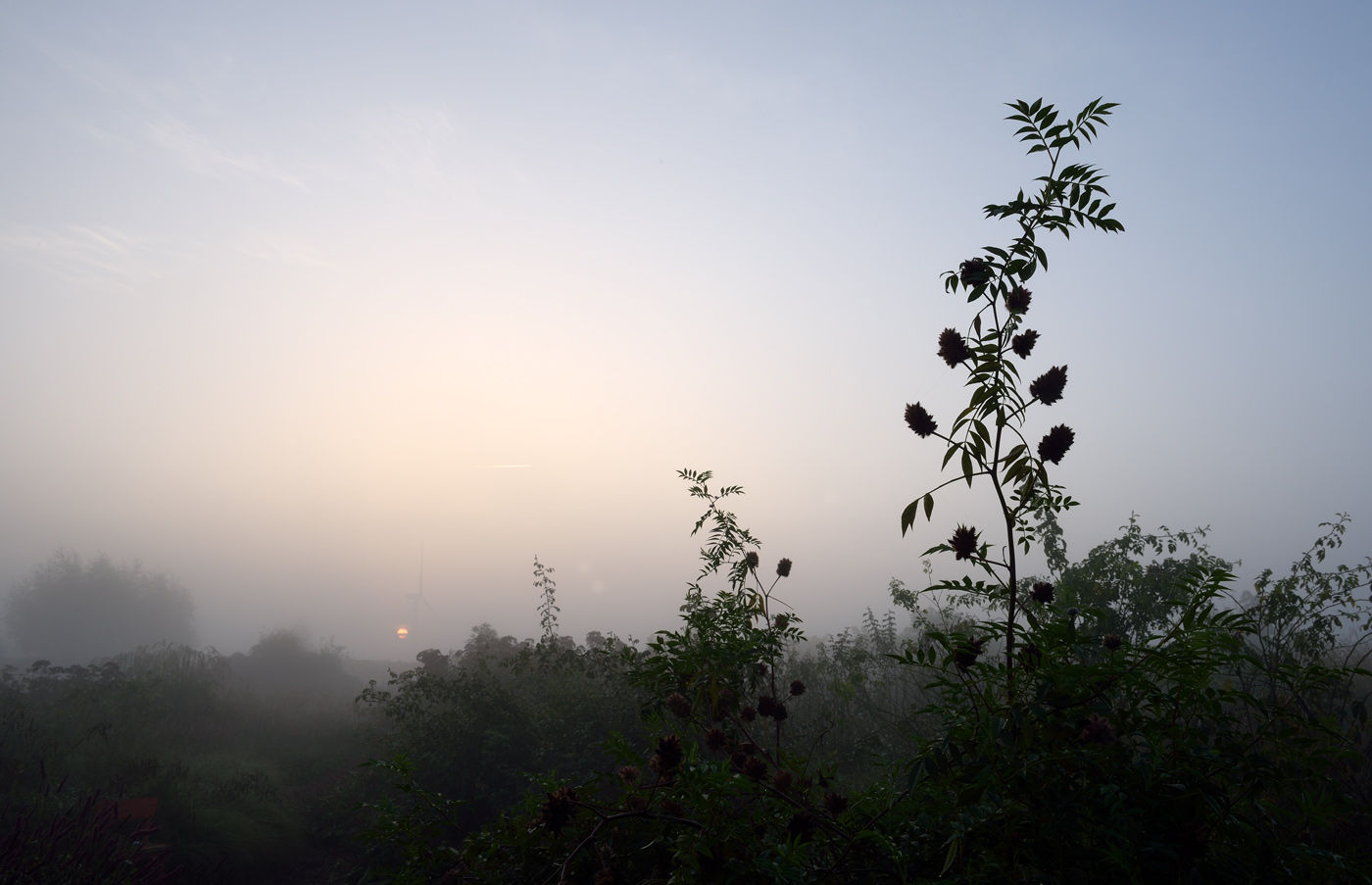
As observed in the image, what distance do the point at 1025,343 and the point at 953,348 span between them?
0.25 meters

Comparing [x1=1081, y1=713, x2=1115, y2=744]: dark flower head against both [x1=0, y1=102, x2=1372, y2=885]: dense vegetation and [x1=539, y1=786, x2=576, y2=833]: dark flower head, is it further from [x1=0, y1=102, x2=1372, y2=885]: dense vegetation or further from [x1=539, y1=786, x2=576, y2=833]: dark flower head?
[x1=539, y1=786, x2=576, y2=833]: dark flower head

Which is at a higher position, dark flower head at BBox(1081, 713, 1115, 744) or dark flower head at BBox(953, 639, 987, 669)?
dark flower head at BBox(953, 639, 987, 669)

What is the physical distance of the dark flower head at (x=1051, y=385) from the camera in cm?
224

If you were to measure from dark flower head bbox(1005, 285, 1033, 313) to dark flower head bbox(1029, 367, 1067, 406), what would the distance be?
24 cm

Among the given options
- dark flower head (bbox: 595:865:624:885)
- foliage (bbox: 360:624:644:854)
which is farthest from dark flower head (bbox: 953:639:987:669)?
foliage (bbox: 360:624:644:854)

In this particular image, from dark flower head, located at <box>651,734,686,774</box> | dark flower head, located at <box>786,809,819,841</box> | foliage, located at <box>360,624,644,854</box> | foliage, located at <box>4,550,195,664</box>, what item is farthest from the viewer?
foliage, located at <box>4,550,195,664</box>

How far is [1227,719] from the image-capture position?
1.72 metres

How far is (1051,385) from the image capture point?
2.25 meters

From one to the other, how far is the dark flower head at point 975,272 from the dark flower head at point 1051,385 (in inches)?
15.5

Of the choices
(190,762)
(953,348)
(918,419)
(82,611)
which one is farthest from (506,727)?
(82,611)

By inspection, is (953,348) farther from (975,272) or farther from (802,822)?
(802,822)

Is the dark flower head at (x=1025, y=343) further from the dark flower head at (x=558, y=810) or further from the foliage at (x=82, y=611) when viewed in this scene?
the foliage at (x=82, y=611)

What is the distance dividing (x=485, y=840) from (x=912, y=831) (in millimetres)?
1554

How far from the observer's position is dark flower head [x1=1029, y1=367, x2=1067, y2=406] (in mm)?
2240
